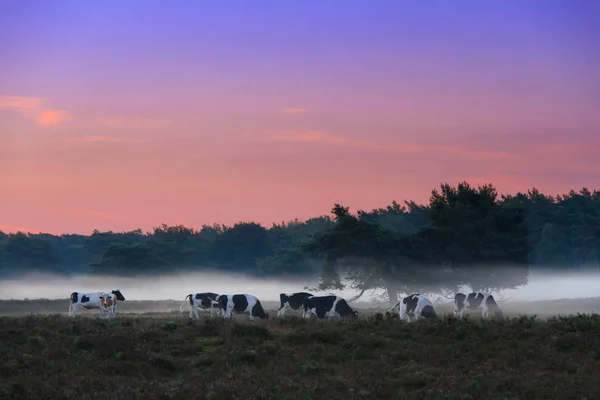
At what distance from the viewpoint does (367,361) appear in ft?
96.8

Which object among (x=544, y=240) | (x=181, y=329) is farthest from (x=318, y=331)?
(x=544, y=240)

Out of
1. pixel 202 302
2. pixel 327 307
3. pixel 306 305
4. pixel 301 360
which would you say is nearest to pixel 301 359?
pixel 301 360

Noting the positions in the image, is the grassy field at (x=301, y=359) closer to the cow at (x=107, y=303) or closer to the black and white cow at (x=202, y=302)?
the black and white cow at (x=202, y=302)

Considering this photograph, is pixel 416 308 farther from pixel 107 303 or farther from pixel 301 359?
pixel 107 303

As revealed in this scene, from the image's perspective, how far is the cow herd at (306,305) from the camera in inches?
1668

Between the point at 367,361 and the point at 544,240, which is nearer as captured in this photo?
the point at 367,361

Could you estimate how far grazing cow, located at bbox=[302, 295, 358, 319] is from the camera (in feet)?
144

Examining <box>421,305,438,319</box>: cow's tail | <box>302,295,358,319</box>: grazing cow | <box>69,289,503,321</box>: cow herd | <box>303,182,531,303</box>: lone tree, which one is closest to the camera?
<box>421,305,438,319</box>: cow's tail

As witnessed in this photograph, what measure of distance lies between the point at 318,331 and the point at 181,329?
19.1 feet

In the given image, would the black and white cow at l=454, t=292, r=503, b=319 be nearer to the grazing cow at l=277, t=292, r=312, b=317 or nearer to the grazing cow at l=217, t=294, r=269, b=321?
the grazing cow at l=277, t=292, r=312, b=317

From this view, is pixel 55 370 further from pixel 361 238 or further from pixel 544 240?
pixel 544 240

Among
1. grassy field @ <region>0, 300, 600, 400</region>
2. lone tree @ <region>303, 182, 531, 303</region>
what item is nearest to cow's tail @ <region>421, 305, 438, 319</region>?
grassy field @ <region>0, 300, 600, 400</region>

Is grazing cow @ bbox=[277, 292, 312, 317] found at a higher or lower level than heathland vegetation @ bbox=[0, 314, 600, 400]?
higher

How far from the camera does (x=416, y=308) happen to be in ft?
137
